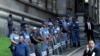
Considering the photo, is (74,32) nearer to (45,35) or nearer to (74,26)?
(74,26)

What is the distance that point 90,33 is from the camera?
114 feet

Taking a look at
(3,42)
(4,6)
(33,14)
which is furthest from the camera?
(33,14)

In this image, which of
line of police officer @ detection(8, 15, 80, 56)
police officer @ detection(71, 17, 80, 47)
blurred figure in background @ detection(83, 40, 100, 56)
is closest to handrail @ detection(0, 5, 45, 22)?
line of police officer @ detection(8, 15, 80, 56)

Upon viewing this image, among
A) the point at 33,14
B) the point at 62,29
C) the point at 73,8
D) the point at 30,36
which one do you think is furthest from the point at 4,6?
the point at 30,36

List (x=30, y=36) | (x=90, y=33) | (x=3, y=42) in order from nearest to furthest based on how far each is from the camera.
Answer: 1. (x=30, y=36)
2. (x=3, y=42)
3. (x=90, y=33)

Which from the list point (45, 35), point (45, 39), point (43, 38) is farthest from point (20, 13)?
point (43, 38)

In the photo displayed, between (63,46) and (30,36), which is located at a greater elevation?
(30,36)

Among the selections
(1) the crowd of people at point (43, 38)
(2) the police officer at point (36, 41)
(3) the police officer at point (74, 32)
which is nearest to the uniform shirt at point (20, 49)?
(1) the crowd of people at point (43, 38)

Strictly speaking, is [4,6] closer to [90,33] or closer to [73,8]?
[90,33]

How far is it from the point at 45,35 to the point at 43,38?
255cm

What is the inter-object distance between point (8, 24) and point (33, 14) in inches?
281

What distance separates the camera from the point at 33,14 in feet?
137

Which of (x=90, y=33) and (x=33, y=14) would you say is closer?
(x=90, y=33)

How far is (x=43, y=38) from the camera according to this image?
23469 millimetres
